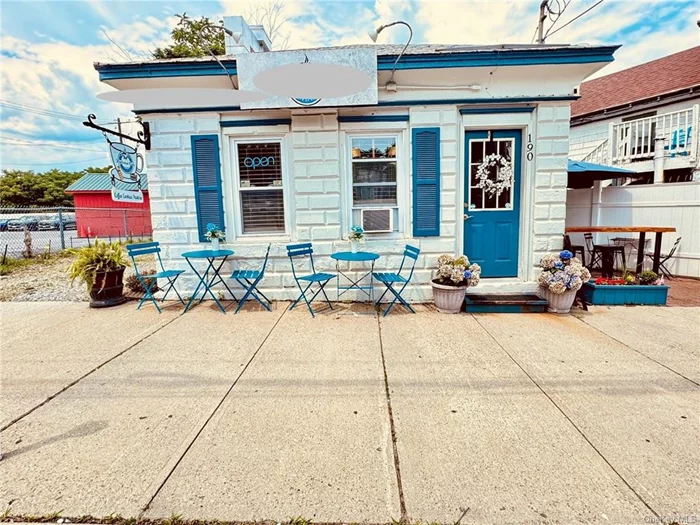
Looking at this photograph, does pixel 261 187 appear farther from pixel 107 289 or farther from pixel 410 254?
pixel 107 289

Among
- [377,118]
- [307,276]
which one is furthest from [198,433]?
[377,118]

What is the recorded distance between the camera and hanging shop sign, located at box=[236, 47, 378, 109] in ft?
15.6

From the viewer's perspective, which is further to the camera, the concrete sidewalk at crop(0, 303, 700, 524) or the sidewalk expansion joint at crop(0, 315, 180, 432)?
the sidewalk expansion joint at crop(0, 315, 180, 432)

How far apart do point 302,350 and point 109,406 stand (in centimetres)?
171

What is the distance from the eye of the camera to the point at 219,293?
5703mm

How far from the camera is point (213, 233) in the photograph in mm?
5250

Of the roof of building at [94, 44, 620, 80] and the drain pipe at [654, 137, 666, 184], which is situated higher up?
the roof of building at [94, 44, 620, 80]

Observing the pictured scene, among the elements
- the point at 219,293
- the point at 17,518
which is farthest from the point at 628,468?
the point at 219,293

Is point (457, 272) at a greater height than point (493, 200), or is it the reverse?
point (493, 200)

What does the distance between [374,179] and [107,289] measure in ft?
14.3

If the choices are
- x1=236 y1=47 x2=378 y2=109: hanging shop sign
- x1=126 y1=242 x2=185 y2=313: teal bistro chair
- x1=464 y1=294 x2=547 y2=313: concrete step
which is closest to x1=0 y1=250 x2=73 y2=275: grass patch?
x1=126 y1=242 x2=185 y2=313: teal bistro chair

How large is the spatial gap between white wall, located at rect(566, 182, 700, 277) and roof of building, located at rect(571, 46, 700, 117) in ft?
13.3

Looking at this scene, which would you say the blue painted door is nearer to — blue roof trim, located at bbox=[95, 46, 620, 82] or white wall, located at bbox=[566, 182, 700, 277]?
blue roof trim, located at bbox=[95, 46, 620, 82]

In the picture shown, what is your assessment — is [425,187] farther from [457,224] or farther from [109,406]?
[109,406]
